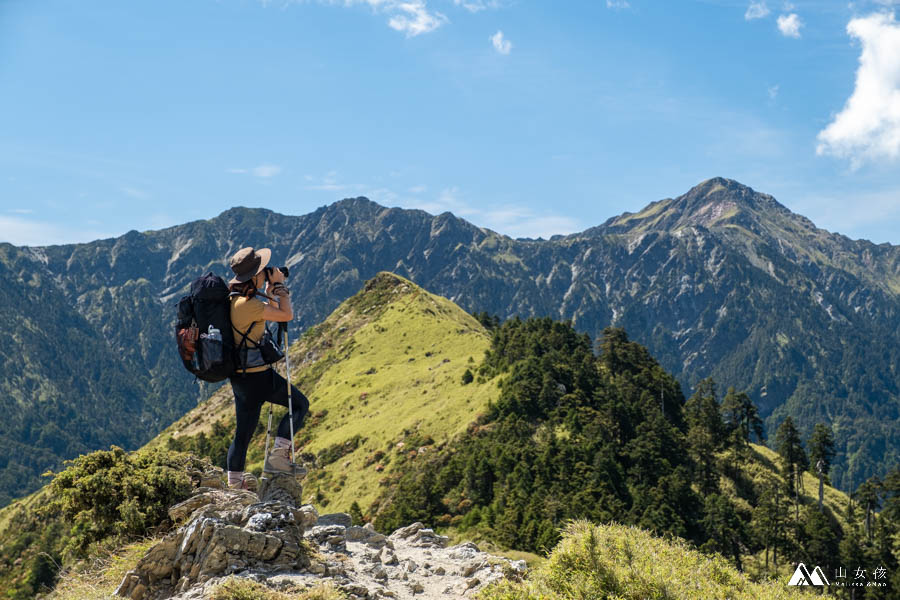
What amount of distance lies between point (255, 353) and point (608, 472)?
2321 inches

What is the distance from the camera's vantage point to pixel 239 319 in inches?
478

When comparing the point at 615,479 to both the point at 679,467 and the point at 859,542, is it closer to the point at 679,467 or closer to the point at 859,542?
the point at 679,467

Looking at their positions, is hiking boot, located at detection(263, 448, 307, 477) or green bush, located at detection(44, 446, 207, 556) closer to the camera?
hiking boot, located at detection(263, 448, 307, 477)

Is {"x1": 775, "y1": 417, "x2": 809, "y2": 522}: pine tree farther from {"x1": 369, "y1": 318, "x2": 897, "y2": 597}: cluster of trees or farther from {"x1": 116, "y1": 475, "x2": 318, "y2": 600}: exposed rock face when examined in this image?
{"x1": 116, "y1": 475, "x2": 318, "y2": 600}: exposed rock face

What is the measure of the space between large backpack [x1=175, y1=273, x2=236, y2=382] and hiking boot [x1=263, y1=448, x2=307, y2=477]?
227cm

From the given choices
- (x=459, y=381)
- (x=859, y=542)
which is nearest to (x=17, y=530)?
(x=459, y=381)

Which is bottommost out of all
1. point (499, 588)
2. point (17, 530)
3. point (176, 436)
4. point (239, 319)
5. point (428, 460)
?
point (17, 530)

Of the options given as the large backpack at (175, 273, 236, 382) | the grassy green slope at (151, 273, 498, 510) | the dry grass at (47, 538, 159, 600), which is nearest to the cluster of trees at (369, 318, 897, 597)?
the grassy green slope at (151, 273, 498, 510)

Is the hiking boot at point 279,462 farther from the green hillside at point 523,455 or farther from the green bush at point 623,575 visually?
the green hillside at point 523,455

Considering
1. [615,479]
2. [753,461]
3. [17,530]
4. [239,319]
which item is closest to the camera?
[239,319]

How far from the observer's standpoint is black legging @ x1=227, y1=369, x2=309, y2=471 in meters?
12.6

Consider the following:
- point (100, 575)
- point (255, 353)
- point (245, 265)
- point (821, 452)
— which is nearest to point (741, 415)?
point (821, 452)

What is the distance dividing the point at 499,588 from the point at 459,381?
8189cm
